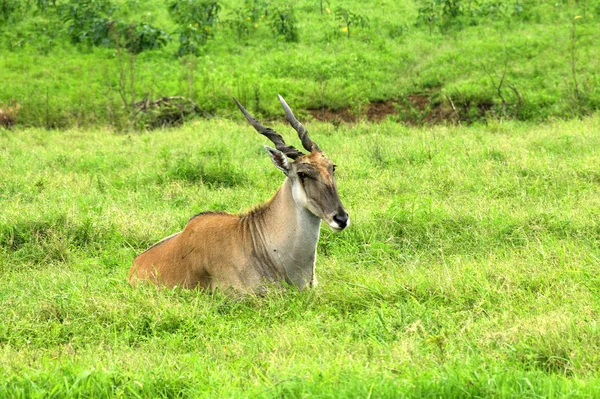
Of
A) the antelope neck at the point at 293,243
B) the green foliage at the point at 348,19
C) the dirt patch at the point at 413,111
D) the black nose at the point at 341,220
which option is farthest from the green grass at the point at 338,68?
the black nose at the point at 341,220

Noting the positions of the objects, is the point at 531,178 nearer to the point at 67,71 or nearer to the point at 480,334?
the point at 480,334

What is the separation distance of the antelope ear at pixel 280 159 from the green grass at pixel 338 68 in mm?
8253

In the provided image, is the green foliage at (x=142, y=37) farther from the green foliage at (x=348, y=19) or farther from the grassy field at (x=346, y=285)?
the grassy field at (x=346, y=285)

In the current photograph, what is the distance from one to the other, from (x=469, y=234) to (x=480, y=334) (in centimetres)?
262

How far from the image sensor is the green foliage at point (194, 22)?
17.4 meters

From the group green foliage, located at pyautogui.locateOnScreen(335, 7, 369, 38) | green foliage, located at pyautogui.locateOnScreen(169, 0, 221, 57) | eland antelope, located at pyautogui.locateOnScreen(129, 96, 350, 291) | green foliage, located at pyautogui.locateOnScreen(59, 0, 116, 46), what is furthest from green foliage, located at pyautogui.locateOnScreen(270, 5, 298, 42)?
eland antelope, located at pyautogui.locateOnScreen(129, 96, 350, 291)

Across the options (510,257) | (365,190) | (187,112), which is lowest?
(187,112)

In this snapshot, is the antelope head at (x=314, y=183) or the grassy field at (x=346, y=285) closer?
the grassy field at (x=346, y=285)

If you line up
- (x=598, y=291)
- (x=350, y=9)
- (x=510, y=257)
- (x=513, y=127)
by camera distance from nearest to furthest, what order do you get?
(x=598, y=291), (x=510, y=257), (x=513, y=127), (x=350, y=9)

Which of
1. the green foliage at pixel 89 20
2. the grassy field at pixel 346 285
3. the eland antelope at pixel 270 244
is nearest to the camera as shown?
the grassy field at pixel 346 285

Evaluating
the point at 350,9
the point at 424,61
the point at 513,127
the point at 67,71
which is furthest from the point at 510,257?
the point at 350,9

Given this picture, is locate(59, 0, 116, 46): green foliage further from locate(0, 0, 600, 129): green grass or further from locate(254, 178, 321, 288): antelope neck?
locate(254, 178, 321, 288): antelope neck

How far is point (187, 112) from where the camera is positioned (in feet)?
48.6

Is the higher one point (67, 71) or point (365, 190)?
point (365, 190)
